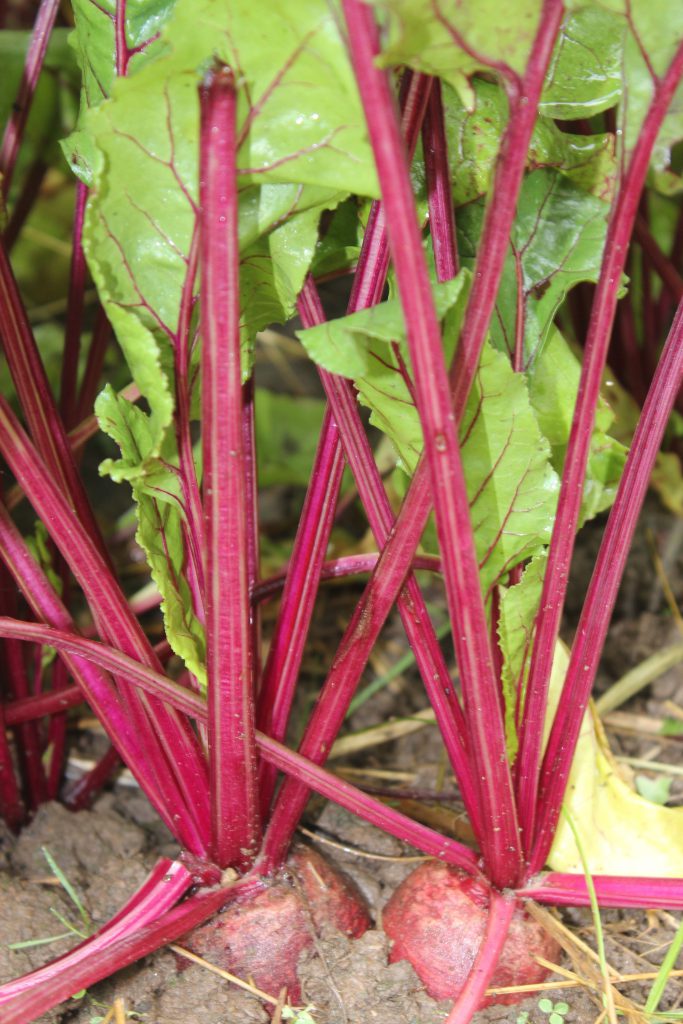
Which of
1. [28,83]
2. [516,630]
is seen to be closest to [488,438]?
[516,630]

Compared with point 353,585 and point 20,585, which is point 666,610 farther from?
point 20,585

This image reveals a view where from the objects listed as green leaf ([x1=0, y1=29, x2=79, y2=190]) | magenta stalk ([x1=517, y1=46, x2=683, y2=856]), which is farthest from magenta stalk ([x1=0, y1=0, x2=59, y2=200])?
magenta stalk ([x1=517, y1=46, x2=683, y2=856])

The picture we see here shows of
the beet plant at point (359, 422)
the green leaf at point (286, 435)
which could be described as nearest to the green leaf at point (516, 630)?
the beet plant at point (359, 422)

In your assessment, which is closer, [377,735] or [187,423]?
[187,423]

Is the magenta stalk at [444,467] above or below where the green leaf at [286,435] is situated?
above

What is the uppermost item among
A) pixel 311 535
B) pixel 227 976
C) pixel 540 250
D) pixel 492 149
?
pixel 492 149

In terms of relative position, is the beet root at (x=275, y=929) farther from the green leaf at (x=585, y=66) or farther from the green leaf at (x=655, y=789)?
the green leaf at (x=585, y=66)

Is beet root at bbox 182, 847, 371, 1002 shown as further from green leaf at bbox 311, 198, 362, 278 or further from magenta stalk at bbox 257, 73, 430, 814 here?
green leaf at bbox 311, 198, 362, 278

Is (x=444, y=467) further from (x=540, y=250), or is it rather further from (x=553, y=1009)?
(x=553, y=1009)
